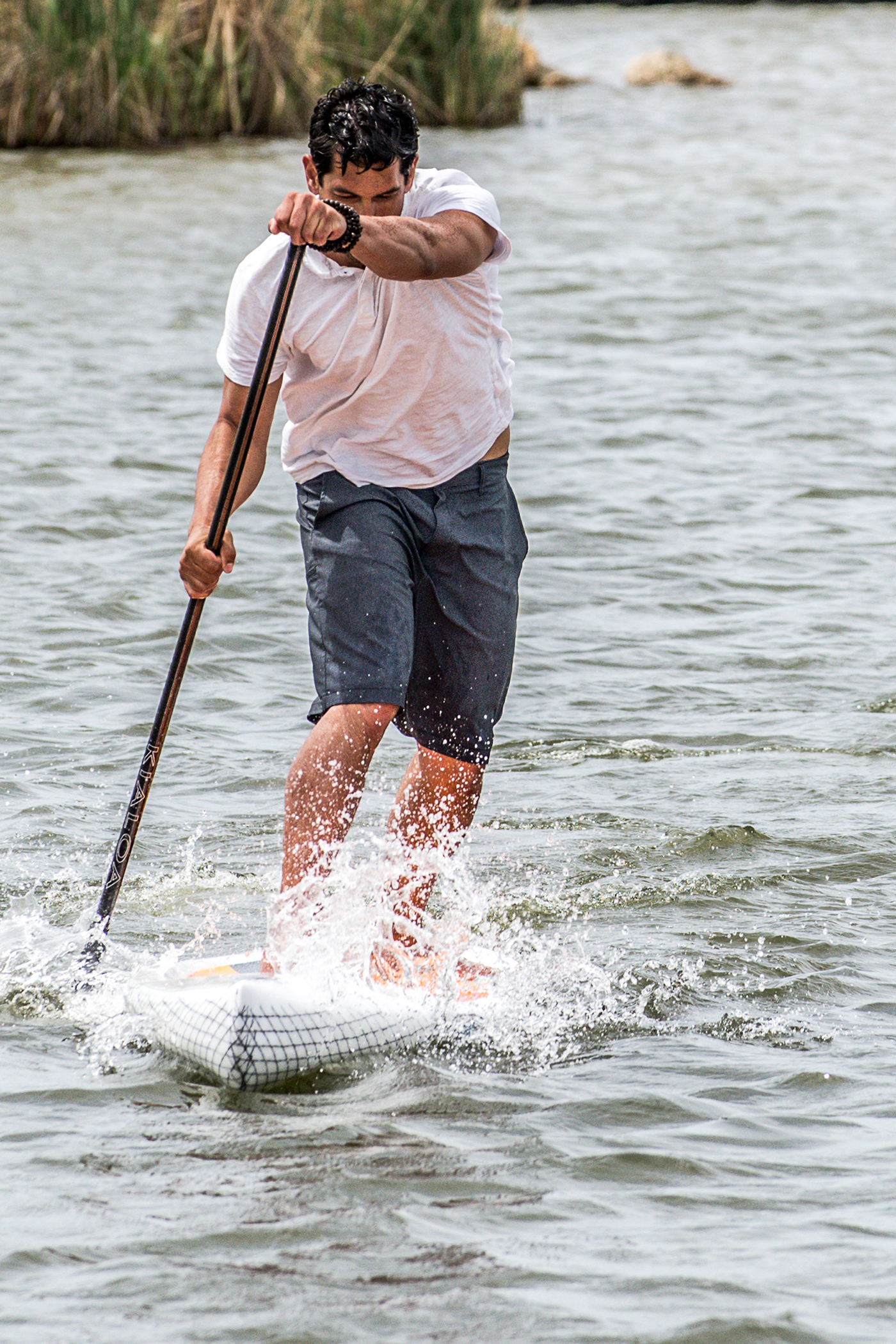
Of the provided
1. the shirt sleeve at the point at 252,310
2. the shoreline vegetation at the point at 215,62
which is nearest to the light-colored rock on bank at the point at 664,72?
the shoreline vegetation at the point at 215,62

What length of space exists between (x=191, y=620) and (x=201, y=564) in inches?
6.6

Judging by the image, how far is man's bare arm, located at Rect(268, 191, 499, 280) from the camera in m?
3.70

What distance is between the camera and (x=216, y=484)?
13.5 ft

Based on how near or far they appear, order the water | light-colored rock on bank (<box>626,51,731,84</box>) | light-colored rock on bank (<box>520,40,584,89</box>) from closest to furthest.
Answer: the water → light-colored rock on bank (<box>520,40,584,89</box>) → light-colored rock on bank (<box>626,51,731,84</box>)

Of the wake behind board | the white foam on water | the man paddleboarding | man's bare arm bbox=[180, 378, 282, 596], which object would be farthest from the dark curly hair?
the wake behind board

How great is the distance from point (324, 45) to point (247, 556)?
13.3 m

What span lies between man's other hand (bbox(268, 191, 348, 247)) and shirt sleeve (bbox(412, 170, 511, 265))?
1.23 feet

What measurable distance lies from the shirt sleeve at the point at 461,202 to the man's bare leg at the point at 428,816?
3.69 ft

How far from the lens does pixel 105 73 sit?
1859 cm

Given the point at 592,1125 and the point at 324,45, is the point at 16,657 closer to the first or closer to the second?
the point at 592,1125

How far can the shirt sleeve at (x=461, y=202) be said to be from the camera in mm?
4051

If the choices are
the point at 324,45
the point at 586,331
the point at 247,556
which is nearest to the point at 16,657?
the point at 247,556

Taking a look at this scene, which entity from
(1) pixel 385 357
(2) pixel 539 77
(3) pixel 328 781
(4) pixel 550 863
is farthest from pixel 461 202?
(2) pixel 539 77

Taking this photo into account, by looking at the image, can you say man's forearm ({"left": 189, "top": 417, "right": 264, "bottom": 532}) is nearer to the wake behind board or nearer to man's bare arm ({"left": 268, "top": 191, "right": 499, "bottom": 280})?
man's bare arm ({"left": 268, "top": 191, "right": 499, "bottom": 280})
